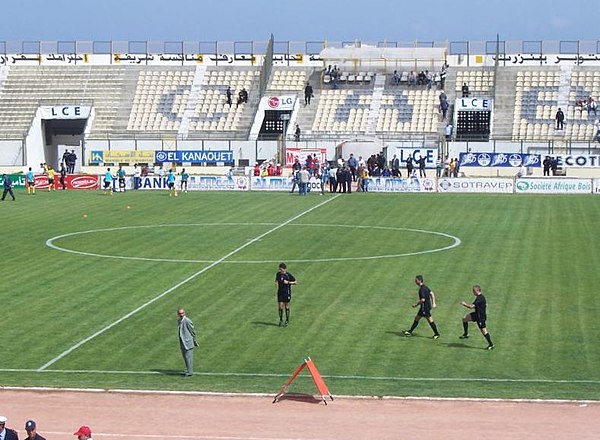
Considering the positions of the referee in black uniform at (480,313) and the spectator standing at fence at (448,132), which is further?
the spectator standing at fence at (448,132)

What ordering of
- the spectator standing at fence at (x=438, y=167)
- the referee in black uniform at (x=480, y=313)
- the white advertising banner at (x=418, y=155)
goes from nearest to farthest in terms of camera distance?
the referee in black uniform at (x=480, y=313) → the spectator standing at fence at (x=438, y=167) → the white advertising banner at (x=418, y=155)

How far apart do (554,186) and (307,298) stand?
39623 millimetres

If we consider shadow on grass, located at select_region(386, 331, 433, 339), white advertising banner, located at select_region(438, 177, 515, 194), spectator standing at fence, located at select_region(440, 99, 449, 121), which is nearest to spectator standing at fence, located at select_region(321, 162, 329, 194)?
white advertising banner, located at select_region(438, 177, 515, 194)

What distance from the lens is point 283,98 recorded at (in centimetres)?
10162

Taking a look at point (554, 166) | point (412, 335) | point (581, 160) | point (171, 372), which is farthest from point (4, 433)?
point (581, 160)

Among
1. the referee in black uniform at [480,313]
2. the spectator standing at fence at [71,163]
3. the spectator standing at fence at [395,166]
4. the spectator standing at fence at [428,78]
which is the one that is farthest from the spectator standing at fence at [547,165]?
the referee in black uniform at [480,313]

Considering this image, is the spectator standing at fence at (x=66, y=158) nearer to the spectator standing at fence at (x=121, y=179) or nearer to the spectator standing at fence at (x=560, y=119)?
the spectator standing at fence at (x=121, y=179)

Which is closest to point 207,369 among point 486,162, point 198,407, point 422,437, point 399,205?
point 198,407

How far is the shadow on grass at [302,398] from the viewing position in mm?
26500

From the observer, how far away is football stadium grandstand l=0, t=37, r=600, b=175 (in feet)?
317

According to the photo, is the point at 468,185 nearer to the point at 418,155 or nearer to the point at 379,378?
the point at 418,155

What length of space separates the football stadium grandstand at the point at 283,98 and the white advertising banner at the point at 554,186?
689 inches

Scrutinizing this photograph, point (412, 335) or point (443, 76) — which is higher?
point (443, 76)

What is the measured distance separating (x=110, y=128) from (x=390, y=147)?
25625mm
